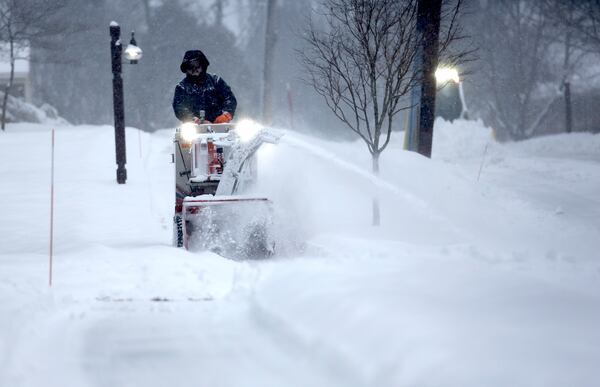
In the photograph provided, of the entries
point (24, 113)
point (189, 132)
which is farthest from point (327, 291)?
point (24, 113)

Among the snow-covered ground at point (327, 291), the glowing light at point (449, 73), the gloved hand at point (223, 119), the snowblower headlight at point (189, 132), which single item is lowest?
the snow-covered ground at point (327, 291)

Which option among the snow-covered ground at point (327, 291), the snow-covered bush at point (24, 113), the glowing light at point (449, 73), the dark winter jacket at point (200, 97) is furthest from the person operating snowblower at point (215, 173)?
the snow-covered bush at point (24, 113)

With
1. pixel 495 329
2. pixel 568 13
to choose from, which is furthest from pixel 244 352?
pixel 568 13

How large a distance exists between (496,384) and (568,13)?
28.2m

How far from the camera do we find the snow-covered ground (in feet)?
13.2

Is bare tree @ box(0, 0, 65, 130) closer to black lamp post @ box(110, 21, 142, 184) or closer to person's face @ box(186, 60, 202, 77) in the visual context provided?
black lamp post @ box(110, 21, 142, 184)

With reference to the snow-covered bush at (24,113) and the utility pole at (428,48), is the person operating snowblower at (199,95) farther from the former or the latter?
the snow-covered bush at (24,113)

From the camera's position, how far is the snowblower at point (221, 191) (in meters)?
7.61

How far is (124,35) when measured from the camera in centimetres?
4541

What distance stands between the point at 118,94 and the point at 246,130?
315 inches

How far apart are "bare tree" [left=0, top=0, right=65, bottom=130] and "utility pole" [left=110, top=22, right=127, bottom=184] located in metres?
16.8

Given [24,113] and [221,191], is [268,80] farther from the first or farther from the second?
[221,191]

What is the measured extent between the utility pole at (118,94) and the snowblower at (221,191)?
7148 millimetres

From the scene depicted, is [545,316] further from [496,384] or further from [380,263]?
[380,263]
